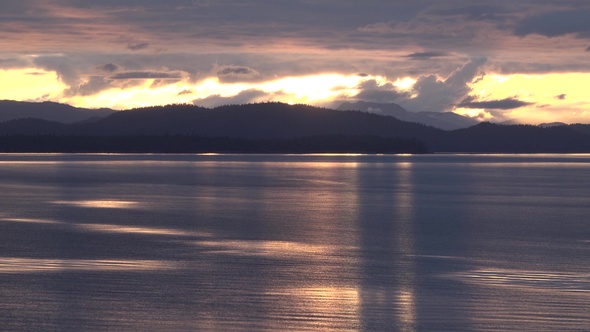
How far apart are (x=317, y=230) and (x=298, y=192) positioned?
2842 cm

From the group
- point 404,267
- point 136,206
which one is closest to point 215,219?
point 136,206

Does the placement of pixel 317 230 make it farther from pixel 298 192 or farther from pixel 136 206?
pixel 298 192

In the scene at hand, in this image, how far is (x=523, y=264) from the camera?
24188 mm

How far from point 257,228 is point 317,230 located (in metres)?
2.12

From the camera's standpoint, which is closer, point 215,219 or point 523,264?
point 523,264

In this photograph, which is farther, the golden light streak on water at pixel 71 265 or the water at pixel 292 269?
the golden light streak on water at pixel 71 265

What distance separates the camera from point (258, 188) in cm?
6675

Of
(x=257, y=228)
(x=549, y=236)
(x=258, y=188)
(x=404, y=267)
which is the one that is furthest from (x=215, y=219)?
(x=258, y=188)

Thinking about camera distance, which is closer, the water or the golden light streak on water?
the water

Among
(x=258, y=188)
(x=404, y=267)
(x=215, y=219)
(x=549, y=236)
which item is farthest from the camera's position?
(x=258, y=188)

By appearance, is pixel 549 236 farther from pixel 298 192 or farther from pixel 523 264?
pixel 298 192

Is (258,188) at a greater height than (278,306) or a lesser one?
lesser

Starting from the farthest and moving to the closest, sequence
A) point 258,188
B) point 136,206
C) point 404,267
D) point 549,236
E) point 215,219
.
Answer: point 258,188
point 136,206
point 215,219
point 549,236
point 404,267

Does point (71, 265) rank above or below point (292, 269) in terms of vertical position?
above
